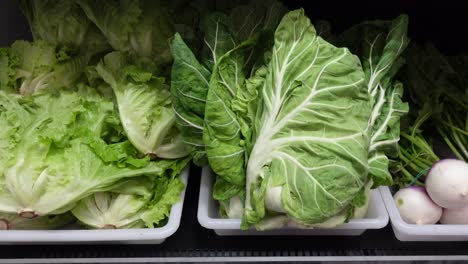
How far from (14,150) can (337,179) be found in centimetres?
66

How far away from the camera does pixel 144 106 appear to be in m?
0.98

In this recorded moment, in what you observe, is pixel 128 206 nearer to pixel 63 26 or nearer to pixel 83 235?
pixel 83 235

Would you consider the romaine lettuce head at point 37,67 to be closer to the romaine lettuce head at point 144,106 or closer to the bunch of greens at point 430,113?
the romaine lettuce head at point 144,106

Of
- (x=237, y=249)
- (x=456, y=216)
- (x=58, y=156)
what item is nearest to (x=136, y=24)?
(x=58, y=156)

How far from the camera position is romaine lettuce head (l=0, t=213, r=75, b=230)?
0.88 meters

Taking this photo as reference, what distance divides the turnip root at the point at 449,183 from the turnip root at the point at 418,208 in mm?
17

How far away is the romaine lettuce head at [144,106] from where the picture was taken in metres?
0.96

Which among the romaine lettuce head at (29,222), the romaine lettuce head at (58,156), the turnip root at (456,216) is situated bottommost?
the turnip root at (456,216)

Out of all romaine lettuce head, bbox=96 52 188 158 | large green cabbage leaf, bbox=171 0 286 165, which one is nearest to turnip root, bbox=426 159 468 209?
large green cabbage leaf, bbox=171 0 286 165

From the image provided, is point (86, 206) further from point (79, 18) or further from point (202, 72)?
point (79, 18)

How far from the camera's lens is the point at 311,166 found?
0.74 metres

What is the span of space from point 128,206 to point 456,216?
747 millimetres

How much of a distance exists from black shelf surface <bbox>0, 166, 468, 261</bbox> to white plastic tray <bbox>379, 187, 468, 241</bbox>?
0.9 inches

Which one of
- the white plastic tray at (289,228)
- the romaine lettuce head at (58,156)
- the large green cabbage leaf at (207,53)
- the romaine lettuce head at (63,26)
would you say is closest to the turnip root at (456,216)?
the white plastic tray at (289,228)
